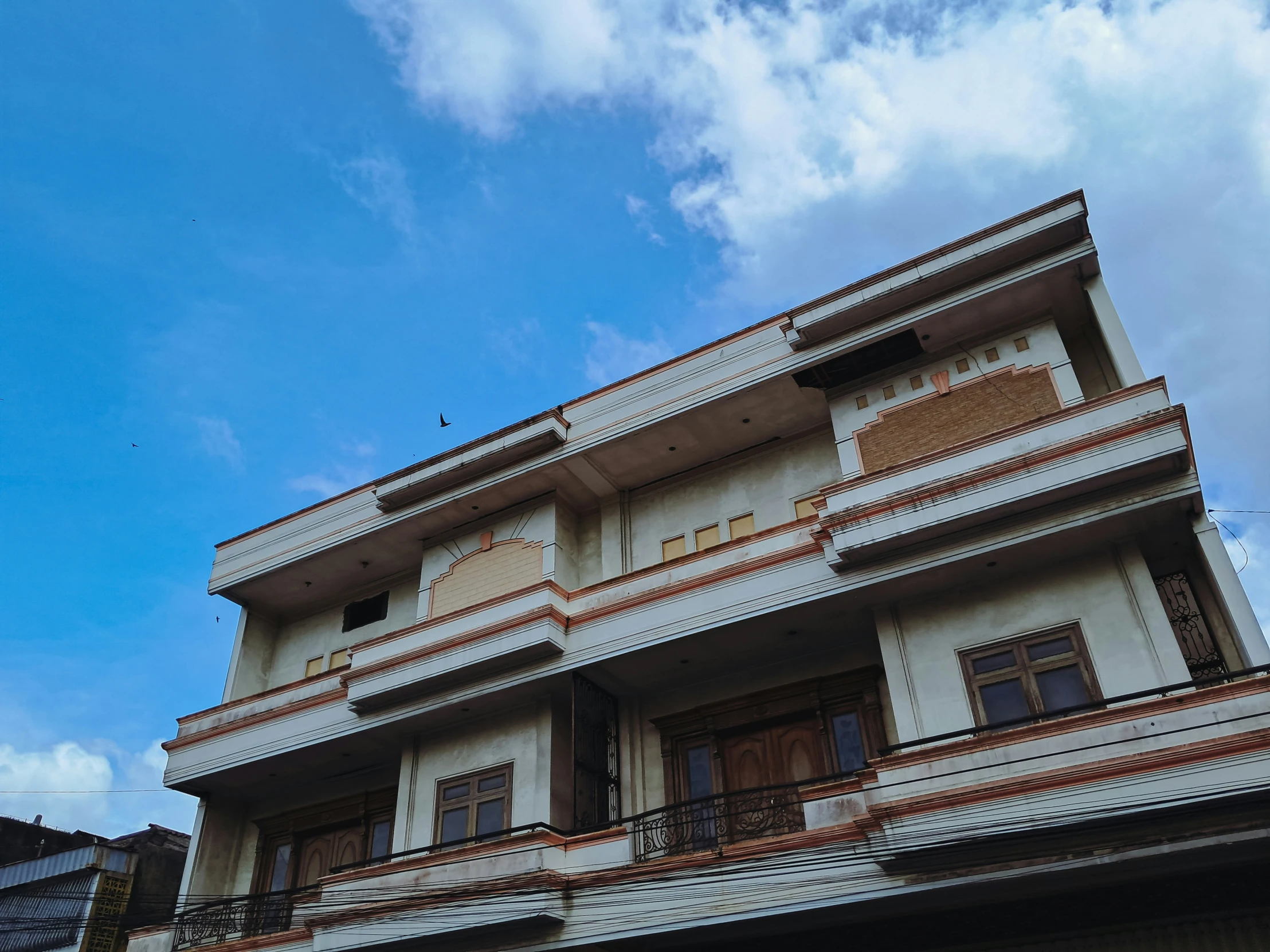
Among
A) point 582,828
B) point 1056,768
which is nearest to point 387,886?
point 582,828

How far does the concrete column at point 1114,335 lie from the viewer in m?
14.4

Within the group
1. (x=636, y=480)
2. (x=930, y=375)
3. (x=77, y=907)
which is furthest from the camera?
(x=77, y=907)

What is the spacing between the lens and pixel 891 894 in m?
11.8

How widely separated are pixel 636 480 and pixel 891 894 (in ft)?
31.5

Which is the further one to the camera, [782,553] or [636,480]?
[636,480]

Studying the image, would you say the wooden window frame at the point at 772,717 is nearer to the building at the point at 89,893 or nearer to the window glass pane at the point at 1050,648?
the window glass pane at the point at 1050,648

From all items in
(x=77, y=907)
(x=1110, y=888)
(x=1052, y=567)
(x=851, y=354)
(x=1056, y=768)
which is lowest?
(x=1110, y=888)

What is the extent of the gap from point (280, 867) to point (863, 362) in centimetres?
1497

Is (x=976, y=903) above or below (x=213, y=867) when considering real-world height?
below

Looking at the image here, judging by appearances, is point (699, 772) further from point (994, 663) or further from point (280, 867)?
point (280, 867)

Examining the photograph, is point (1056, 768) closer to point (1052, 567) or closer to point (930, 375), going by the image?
point (1052, 567)

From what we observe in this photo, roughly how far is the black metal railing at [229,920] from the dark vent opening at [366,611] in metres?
5.49

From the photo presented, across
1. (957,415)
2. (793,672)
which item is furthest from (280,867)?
(957,415)

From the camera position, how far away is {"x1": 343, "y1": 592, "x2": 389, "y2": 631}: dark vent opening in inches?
859
